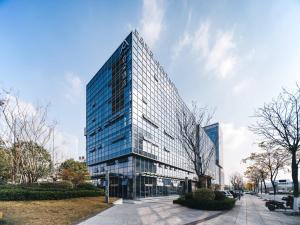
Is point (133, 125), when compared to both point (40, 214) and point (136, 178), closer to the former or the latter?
point (136, 178)

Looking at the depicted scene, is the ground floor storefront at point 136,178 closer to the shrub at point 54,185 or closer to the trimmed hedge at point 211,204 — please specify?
the shrub at point 54,185

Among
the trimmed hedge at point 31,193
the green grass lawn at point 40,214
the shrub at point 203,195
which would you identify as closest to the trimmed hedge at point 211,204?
the shrub at point 203,195

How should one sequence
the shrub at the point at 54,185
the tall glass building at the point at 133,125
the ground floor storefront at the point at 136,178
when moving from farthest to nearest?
the tall glass building at the point at 133,125 → the ground floor storefront at the point at 136,178 → the shrub at the point at 54,185

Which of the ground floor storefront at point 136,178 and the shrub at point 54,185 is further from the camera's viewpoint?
the ground floor storefront at point 136,178

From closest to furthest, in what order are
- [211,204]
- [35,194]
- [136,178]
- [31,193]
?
[31,193], [35,194], [211,204], [136,178]

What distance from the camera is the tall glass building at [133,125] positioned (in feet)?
126

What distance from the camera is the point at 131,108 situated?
37500 millimetres

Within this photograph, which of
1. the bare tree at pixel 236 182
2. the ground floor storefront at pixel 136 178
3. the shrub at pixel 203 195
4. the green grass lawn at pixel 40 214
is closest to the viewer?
the green grass lawn at pixel 40 214

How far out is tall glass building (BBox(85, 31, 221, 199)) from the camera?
38.4 m

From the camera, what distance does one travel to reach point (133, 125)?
124 feet

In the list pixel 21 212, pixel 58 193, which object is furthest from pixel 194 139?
pixel 21 212

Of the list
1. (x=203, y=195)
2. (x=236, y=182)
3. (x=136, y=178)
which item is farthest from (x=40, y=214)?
(x=236, y=182)

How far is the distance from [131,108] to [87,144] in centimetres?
2243

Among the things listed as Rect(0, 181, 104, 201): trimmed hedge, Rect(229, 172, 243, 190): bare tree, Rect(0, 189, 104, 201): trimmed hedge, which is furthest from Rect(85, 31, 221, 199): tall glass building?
Rect(229, 172, 243, 190): bare tree
